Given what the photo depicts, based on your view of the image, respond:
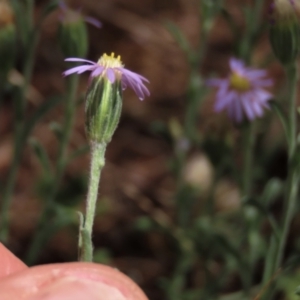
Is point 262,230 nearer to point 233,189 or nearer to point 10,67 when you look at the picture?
point 233,189

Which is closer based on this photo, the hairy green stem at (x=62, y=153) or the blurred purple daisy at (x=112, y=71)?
the blurred purple daisy at (x=112, y=71)

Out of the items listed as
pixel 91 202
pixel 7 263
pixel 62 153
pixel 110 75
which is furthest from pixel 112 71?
pixel 62 153

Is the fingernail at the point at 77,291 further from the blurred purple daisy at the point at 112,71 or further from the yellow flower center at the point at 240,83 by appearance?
the yellow flower center at the point at 240,83

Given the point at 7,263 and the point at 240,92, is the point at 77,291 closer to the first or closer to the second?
the point at 7,263

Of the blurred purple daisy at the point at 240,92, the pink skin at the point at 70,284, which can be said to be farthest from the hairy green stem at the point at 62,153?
the pink skin at the point at 70,284

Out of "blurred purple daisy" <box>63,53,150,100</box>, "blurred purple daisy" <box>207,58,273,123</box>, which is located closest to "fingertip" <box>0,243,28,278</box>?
"blurred purple daisy" <box>63,53,150,100</box>

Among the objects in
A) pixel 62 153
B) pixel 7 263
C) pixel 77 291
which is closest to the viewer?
pixel 77 291
